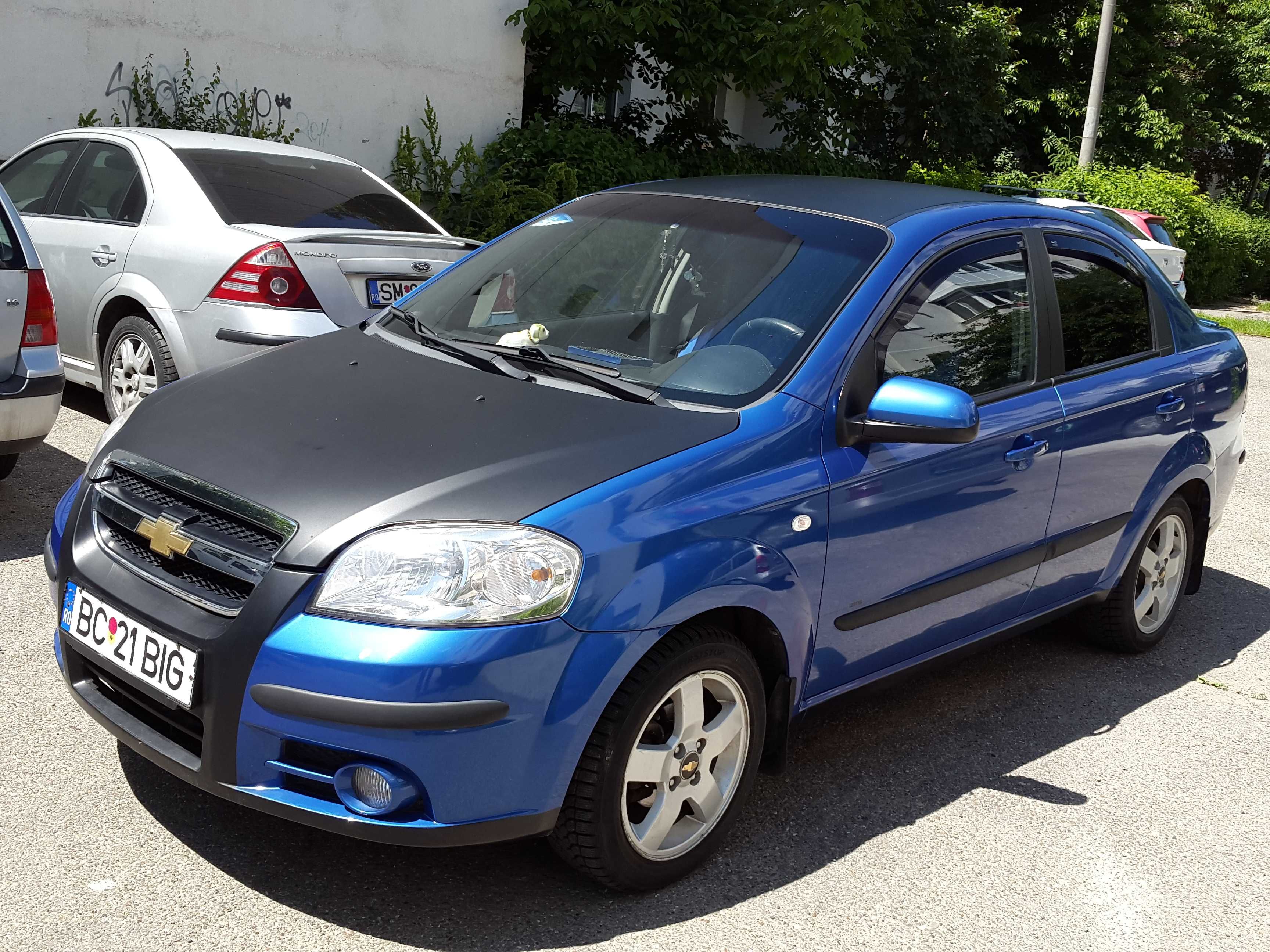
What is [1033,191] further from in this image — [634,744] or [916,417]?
[634,744]

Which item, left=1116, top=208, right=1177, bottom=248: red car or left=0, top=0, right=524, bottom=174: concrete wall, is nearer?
left=0, top=0, right=524, bottom=174: concrete wall

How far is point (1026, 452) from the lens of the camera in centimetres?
380

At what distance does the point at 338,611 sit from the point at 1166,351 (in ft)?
10.8

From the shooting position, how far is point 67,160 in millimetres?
6855

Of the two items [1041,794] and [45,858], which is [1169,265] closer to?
[1041,794]

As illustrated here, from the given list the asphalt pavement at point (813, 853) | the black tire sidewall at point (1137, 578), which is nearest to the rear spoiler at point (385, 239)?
the asphalt pavement at point (813, 853)

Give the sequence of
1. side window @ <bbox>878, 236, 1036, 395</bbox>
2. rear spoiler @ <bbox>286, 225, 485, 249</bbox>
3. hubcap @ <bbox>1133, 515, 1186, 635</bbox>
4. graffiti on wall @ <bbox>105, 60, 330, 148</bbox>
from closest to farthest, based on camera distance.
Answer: side window @ <bbox>878, 236, 1036, 395</bbox> < hubcap @ <bbox>1133, 515, 1186, 635</bbox> < rear spoiler @ <bbox>286, 225, 485, 249</bbox> < graffiti on wall @ <bbox>105, 60, 330, 148</bbox>

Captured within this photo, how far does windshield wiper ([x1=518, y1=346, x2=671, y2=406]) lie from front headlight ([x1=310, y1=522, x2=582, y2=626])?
67 centimetres

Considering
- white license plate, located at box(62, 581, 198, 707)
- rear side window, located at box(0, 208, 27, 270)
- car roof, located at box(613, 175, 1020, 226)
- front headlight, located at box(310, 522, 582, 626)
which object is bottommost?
white license plate, located at box(62, 581, 198, 707)

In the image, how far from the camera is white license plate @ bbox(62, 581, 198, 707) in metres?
2.71

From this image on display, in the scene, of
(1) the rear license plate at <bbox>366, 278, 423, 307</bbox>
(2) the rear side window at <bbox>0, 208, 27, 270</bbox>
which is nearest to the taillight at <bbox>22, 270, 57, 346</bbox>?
(2) the rear side window at <bbox>0, 208, 27, 270</bbox>

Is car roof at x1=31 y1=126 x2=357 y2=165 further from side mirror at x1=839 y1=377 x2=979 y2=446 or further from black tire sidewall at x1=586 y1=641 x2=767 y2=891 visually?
black tire sidewall at x1=586 y1=641 x2=767 y2=891

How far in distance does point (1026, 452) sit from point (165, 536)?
94.1 inches

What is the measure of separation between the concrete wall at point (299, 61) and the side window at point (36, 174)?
3.09m
